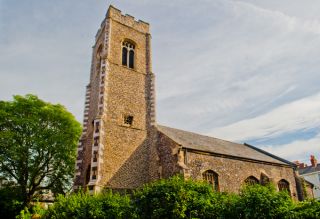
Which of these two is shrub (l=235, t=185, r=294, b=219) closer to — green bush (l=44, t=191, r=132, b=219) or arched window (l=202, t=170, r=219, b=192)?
green bush (l=44, t=191, r=132, b=219)

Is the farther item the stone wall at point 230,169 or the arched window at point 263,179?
the arched window at point 263,179

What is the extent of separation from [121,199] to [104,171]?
4394 mm

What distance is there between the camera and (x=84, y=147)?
806 inches

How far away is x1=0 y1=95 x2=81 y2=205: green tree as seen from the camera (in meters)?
22.8

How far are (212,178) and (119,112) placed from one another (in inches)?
350

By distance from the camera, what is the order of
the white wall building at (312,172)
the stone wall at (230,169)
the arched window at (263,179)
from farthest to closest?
the white wall building at (312,172) → the arched window at (263,179) → the stone wall at (230,169)

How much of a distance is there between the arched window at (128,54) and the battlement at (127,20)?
2.21 m

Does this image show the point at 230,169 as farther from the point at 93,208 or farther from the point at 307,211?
the point at 93,208

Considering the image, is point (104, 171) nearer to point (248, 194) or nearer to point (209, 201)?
point (209, 201)

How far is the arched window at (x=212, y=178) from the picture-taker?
724 inches

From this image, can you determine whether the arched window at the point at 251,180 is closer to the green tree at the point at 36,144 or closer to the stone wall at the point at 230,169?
the stone wall at the point at 230,169

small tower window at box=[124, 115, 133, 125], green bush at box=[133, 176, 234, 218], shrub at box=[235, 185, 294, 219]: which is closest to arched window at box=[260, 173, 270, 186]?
green bush at box=[133, 176, 234, 218]

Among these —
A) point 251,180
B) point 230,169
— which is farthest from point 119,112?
point 251,180

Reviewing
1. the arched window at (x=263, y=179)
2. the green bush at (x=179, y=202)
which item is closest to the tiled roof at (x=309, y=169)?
the arched window at (x=263, y=179)
